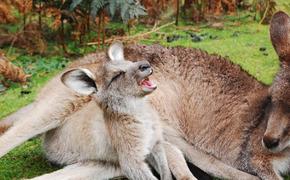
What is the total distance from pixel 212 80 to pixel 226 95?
192 mm

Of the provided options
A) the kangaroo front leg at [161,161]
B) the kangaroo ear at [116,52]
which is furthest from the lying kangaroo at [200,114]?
the kangaroo front leg at [161,161]

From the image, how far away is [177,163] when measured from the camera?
18.2ft

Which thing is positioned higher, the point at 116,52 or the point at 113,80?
the point at 116,52

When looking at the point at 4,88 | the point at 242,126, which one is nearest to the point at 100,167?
the point at 242,126

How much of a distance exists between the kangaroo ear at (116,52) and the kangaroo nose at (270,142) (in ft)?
4.67

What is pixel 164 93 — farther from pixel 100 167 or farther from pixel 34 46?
pixel 34 46

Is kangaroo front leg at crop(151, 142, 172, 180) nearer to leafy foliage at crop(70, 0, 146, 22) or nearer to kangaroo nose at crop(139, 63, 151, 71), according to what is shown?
kangaroo nose at crop(139, 63, 151, 71)

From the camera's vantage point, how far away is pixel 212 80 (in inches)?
241

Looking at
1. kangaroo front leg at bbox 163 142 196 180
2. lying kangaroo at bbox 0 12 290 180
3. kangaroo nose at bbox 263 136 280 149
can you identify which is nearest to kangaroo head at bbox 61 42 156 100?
lying kangaroo at bbox 0 12 290 180

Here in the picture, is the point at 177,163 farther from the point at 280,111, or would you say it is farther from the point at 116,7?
the point at 116,7

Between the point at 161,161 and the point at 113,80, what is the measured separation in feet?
2.56

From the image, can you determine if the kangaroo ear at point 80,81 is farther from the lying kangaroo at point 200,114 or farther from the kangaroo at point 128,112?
the lying kangaroo at point 200,114

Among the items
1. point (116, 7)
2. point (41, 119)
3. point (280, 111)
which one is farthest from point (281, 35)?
point (116, 7)

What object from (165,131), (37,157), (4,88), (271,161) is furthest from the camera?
(4,88)
